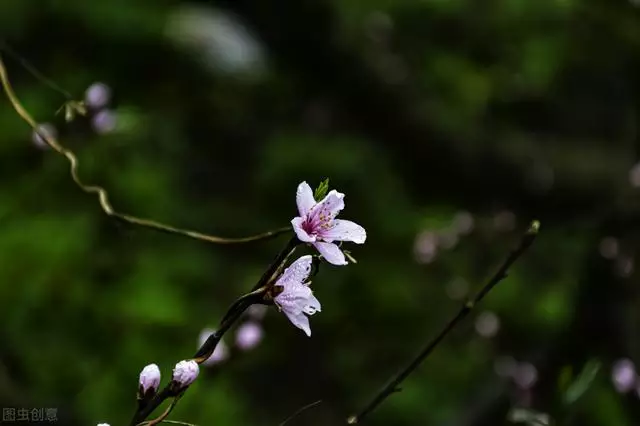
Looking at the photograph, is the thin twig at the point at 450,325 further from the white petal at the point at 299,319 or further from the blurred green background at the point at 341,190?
the blurred green background at the point at 341,190

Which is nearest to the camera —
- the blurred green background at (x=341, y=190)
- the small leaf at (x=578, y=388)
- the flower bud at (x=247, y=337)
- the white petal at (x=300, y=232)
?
the white petal at (x=300, y=232)

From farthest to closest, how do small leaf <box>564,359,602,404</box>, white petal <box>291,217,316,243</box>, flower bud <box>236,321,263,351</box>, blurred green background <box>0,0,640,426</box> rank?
blurred green background <box>0,0,640,426</box> → flower bud <box>236,321,263,351</box> → small leaf <box>564,359,602,404</box> → white petal <box>291,217,316,243</box>

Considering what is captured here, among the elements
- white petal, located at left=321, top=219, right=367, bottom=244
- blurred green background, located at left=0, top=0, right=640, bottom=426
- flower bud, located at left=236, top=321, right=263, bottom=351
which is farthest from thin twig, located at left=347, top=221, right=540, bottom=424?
blurred green background, located at left=0, top=0, right=640, bottom=426

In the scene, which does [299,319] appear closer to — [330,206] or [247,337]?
[330,206]

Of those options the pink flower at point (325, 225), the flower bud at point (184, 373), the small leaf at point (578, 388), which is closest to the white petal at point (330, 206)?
the pink flower at point (325, 225)

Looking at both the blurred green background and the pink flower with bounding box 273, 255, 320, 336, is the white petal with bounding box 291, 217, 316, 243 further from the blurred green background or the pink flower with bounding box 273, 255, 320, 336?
the blurred green background

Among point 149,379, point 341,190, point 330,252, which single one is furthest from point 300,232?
point 341,190

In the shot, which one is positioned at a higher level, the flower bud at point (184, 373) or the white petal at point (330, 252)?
the white petal at point (330, 252)
